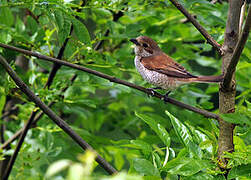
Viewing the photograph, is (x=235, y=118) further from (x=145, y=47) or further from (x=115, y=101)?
(x=115, y=101)

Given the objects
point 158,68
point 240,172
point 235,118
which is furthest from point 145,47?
point 240,172

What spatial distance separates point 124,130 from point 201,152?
6.18ft

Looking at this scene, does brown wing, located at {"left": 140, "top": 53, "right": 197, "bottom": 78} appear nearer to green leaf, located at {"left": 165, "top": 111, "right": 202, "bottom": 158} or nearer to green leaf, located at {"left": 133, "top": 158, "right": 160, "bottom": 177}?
green leaf, located at {"left": 165, "top": 111, "right": 202, "bottom": 158}

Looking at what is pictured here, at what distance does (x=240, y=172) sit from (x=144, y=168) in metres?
0.37

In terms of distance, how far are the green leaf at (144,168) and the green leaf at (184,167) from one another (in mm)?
45

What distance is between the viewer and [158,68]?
3.02 meters

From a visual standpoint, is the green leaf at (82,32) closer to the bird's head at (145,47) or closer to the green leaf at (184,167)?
the green leaf at (184,167)

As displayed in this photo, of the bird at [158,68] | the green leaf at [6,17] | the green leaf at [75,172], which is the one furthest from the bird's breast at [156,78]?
the green leaf at [75,172]

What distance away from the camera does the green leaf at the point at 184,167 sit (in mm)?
1318

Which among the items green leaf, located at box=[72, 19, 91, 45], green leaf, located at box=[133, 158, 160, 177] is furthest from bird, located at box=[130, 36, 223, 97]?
green leaf, located at box=[133, 158, 160, 177]

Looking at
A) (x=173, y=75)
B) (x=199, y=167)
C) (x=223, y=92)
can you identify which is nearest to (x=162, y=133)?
(x=199, y=167)

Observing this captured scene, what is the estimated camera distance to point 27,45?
2564 mm

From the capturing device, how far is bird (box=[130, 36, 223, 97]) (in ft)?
9.08

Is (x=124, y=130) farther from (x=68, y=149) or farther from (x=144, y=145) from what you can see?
(x=144, y=145)
